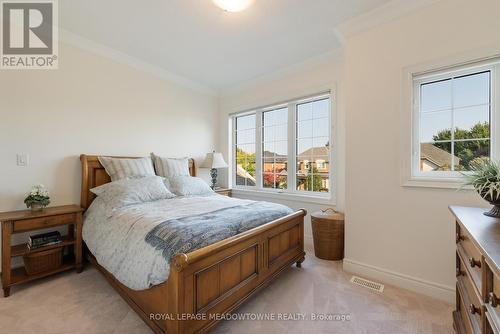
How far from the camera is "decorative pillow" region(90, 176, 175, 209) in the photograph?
2.27 meters

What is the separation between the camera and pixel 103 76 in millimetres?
2932

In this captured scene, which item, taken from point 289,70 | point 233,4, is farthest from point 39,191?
point 289,70

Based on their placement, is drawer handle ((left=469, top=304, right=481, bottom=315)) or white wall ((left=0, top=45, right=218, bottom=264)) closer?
drawer handle ((left=469, top=304, right=481, bottom=315))

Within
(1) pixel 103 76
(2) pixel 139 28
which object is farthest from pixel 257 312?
(1) pixel 103 76

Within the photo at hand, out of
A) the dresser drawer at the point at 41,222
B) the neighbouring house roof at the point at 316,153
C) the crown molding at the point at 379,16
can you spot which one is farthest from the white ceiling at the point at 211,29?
the dresser drawer at the point at 41,222

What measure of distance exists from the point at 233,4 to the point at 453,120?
2.19 meters

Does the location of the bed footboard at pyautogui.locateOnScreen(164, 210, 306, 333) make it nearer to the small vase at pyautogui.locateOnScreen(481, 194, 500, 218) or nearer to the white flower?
the small vase at pyautogui.locateOnScreen(481, 194, 500, 218)

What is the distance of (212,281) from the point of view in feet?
4.85

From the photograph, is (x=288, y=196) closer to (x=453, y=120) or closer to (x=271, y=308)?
(x=271, y=308)

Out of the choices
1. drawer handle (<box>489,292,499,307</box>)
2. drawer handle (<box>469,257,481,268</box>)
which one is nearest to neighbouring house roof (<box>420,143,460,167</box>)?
drawer handle (<box>469,257,481,268</box>)

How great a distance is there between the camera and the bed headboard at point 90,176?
8.73 feet

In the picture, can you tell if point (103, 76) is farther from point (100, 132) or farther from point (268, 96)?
point (268, 96)

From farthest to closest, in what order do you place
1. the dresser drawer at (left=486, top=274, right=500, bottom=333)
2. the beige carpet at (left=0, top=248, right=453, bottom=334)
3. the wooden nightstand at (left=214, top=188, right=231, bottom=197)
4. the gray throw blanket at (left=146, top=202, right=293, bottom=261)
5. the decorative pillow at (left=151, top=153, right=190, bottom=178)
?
the wooden nightstand at (left=214, top=188, right=231, bottom=197), the decorative pillow at (left=151, top=153, right=190, bottom=178), the beige carpet at (left=0, top=248, right=453, bottom=334), the gray throw blanket at (left=146, top=202, right=293, bottom=261), the dresser drawer at (left=486, top=274, right=500, bottom=333)

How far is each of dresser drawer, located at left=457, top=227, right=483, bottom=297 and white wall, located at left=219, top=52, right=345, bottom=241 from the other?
5.14 ft
